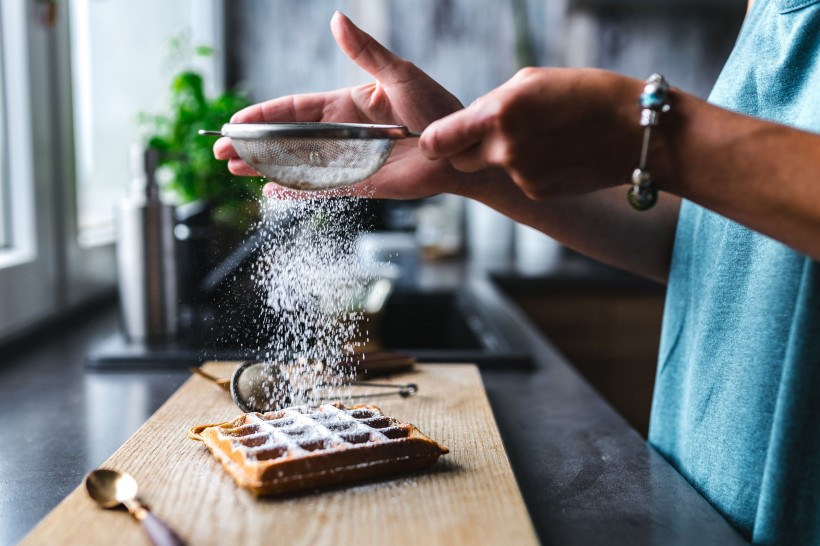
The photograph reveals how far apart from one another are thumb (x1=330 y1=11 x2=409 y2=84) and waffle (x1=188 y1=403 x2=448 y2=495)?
0.38m

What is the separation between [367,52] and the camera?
2.64ft

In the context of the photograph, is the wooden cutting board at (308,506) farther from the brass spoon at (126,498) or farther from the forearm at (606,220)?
the forearm at (606,220)

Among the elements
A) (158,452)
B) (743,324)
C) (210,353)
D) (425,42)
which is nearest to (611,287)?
(425,42)

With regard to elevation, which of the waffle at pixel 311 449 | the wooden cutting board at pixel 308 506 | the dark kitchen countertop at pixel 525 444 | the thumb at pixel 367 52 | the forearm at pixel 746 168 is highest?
the thumb at pixel 367 52

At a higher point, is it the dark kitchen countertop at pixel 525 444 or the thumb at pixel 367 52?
the thumb at pixel 367 52

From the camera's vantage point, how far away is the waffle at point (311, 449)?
0.68 meters

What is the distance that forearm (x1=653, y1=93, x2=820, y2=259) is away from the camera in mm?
598

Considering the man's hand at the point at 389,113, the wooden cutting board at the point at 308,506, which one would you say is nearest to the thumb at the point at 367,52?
the man's hand at the point at 389,113

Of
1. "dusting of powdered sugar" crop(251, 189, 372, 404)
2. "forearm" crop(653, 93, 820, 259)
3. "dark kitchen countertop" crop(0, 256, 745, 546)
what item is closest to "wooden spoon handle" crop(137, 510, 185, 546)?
"dark kitchen countertop" crop(0, 256, 745, 546)

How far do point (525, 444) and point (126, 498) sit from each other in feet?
1.47

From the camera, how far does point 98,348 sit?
1.29 meters

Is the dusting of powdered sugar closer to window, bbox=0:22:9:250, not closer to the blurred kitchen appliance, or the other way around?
the blurred kitchen appliance

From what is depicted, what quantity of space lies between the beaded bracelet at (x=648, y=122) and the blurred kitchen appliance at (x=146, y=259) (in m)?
0.93

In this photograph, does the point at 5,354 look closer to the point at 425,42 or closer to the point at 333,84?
the point at 333,84
